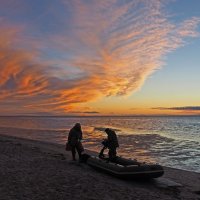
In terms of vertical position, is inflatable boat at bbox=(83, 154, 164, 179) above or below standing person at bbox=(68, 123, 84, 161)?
below

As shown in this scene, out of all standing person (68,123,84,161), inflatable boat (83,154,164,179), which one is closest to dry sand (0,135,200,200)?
inflatable boat (83,154,164,179)

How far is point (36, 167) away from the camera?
14453 mm

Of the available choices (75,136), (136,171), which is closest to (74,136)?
(75,136)

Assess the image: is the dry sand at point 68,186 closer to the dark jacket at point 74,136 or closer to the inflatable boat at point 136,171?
the inflatable boat at point 136,171

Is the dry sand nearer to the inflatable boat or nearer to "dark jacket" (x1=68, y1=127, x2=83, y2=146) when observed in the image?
the inflatable boat

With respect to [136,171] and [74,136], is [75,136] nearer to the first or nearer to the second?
[74,136]

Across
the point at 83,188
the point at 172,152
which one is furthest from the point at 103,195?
the point at 172,152

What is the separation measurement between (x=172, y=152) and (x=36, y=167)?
17.1 meters

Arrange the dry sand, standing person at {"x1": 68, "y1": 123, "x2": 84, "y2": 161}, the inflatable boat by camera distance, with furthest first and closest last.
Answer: standing person at {"x1": 68, "y1": 123, "x2": 84, "y2": 161}, the inflatable boat, the dry sand

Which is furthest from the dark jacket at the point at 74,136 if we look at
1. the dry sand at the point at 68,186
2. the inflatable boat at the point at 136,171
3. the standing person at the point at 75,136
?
the inflatable boat at the point at 136,171

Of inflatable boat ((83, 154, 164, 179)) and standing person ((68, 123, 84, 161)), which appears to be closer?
inflatable boat ((83, 154, 164, 179))

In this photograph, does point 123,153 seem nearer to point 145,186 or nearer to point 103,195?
point 145,186

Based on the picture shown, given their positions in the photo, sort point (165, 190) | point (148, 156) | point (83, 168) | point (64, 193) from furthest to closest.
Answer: point (148, 156)
point (83, 168)
point (165, 190)
point (64, 193)

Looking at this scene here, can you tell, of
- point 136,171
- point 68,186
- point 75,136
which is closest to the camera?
point 68,186
